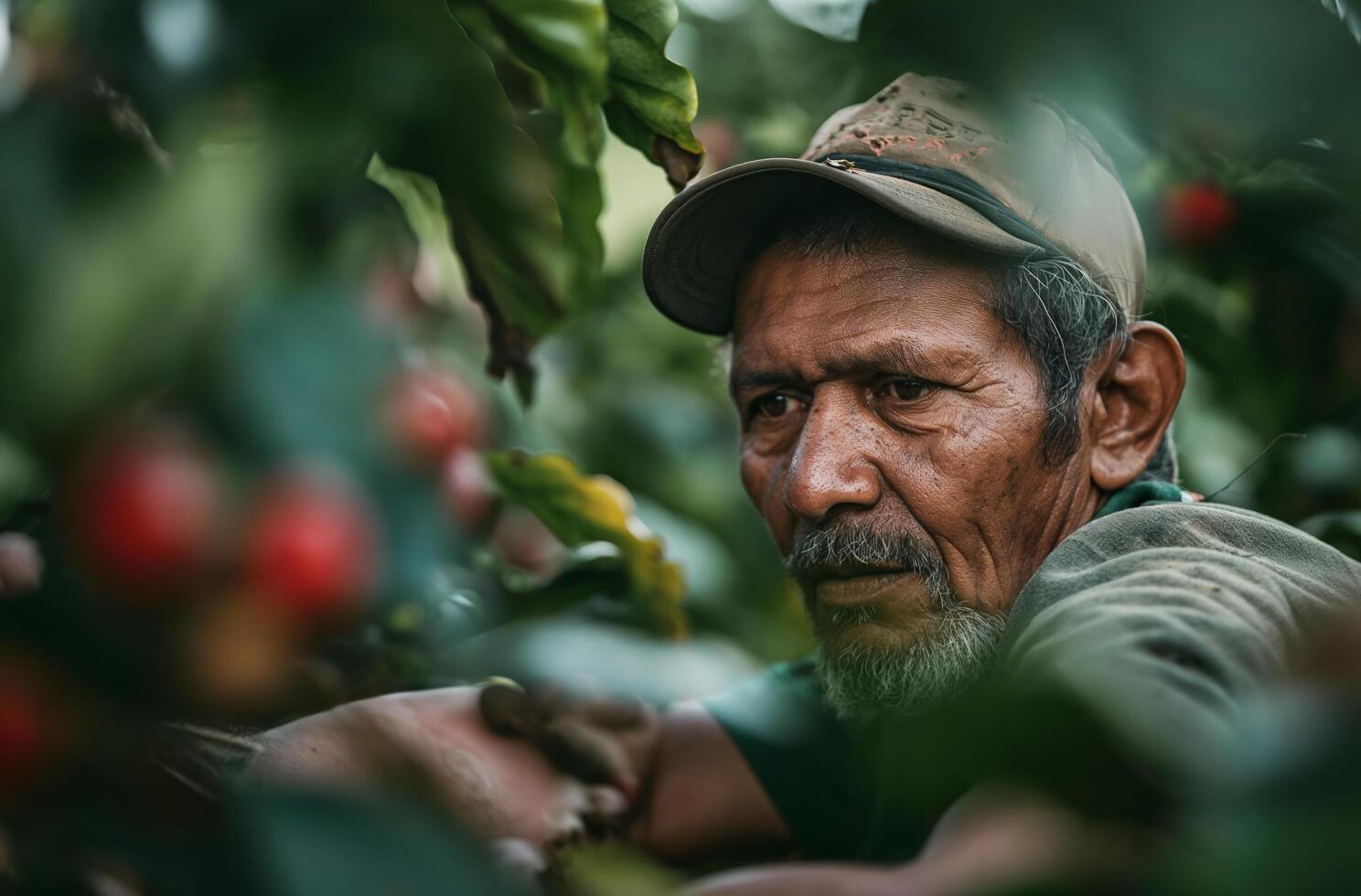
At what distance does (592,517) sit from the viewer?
4.54ft

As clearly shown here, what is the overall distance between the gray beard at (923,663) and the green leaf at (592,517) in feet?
0.76

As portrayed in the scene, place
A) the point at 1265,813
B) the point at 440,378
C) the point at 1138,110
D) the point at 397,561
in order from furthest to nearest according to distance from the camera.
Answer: the point at 440,378
the point at 397,561
the point at 1138,110
the point at 1265,813

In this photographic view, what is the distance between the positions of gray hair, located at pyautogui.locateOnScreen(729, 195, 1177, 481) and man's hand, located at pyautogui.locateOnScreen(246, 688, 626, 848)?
61cm

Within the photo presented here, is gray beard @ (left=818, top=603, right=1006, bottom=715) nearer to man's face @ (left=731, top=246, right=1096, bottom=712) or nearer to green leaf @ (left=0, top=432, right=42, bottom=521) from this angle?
man's face @ (left=731, top=246, right=1096, bottom=712)

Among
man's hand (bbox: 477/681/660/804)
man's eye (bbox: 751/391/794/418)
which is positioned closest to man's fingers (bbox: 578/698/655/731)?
man's hand (bbox: 477/681/660/804)

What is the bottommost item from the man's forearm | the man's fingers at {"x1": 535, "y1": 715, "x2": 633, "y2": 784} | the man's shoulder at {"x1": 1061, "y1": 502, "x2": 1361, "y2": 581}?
the man's forearm

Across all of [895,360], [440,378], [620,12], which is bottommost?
[440,378]

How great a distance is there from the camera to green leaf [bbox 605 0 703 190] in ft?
3.36

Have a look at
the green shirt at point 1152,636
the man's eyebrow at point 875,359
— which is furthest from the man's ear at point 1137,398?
the man's eyebrow at point 875,359

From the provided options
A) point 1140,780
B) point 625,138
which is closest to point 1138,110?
point 1140,780

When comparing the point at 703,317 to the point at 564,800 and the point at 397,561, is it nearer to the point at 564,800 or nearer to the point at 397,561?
the point at 564,800

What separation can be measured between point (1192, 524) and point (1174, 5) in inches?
25.8

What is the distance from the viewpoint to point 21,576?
0.71m

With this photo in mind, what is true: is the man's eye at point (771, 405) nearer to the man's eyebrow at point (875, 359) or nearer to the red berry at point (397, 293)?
the man's eyebrow at point (875, 359)
